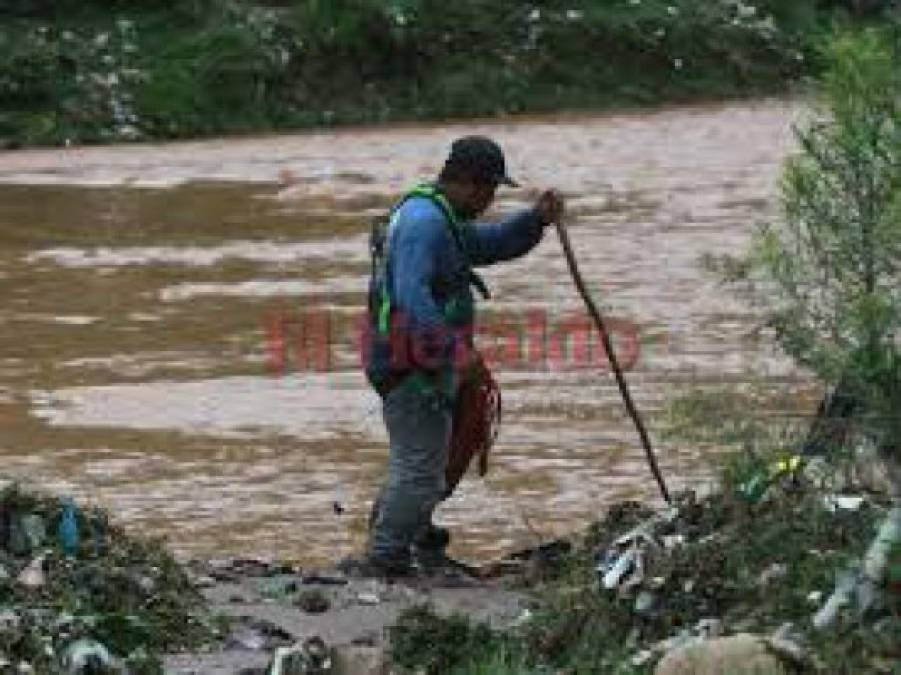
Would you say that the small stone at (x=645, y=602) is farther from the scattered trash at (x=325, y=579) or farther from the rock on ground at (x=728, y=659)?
the scattered trash at (x=325, y=579)

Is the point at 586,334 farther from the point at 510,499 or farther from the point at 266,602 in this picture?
the point at 266,602

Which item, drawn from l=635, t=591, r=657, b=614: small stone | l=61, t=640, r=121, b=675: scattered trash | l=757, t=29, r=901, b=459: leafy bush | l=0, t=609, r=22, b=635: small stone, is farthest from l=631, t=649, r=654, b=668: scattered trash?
l=0, t=609, r=22, b=635: small stone

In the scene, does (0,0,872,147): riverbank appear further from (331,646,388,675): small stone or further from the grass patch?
(331,646,388,675): small stone

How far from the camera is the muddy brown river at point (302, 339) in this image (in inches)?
390

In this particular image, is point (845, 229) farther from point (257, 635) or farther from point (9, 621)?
point (9, 621)

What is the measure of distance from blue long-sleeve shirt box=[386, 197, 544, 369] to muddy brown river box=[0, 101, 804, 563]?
1.00m

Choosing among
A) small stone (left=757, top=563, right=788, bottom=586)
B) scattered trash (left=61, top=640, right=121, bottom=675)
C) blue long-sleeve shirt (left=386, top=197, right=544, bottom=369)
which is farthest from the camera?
blue long-sleeve shirt (left=386, top=197, right=544, bottom=369)

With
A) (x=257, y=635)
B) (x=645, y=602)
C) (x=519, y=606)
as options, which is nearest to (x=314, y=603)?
(x=257, y=635)

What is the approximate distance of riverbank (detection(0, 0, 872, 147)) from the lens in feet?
105

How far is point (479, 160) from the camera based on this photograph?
25.8 feet

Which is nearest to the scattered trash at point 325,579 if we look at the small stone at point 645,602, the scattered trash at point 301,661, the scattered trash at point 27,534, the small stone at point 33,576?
the scattered trash at point 27,534

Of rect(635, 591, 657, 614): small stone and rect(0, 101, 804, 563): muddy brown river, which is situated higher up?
rect(635, 591, 657, 614): small stone

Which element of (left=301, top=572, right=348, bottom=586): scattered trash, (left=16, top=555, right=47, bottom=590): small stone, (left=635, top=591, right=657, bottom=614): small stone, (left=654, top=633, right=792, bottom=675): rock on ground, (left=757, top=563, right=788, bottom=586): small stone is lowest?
(left=301, top=572, right=348, bottom=586): scattered trash

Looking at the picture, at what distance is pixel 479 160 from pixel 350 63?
26.9 metres
